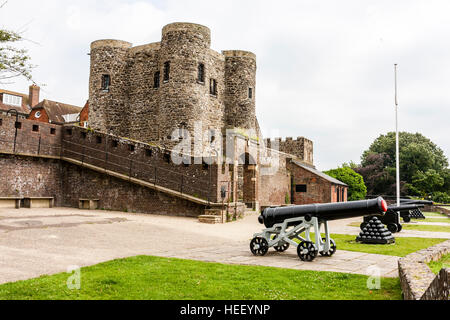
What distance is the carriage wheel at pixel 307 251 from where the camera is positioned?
729 centimetres

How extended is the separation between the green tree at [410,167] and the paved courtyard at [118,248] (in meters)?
41.9

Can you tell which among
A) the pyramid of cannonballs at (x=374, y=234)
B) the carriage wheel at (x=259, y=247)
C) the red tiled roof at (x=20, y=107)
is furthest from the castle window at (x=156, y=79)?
the red tiled roof at (x=20, y=107)

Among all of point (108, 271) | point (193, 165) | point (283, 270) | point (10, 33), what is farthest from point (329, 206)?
point (193, 165)

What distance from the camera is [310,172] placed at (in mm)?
31438

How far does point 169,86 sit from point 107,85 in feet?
17.4

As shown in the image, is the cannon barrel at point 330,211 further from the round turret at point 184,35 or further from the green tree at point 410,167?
the green tree at point 410,167

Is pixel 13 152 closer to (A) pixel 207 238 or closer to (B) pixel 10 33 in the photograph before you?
(B) pixel 10 33

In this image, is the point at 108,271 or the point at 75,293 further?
the point at 108,271

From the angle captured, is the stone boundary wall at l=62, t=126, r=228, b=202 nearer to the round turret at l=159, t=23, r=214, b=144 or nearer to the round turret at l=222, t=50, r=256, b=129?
the round turret at l=159, t=23, r=214, b=144

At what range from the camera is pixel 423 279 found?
439 centimetres
